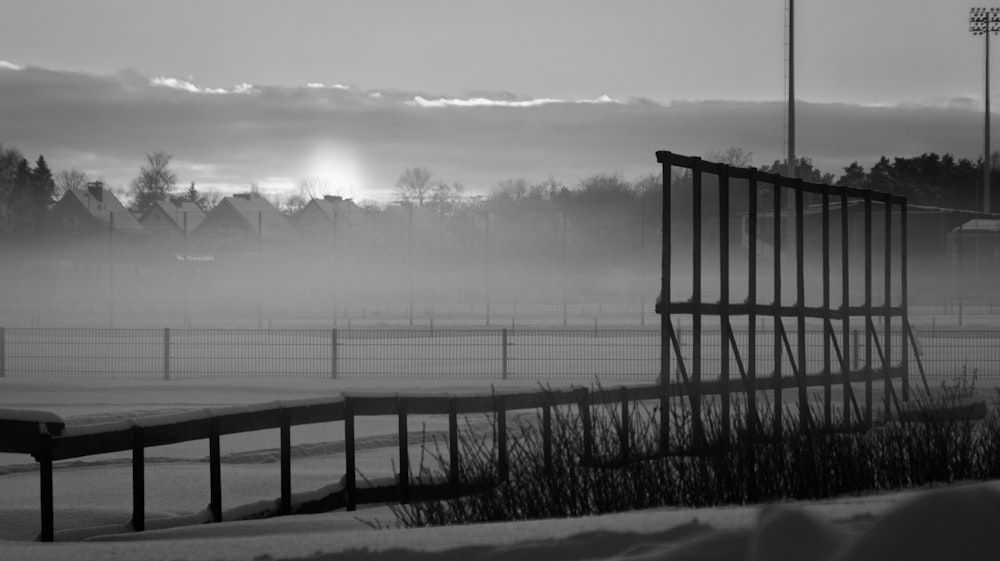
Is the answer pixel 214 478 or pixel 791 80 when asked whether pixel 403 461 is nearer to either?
pixel 214 478

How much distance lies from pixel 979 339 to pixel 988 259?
22411 millimetres

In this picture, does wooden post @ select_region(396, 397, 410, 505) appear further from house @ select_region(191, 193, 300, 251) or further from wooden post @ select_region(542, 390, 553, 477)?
house @ select_region(191, 193, 300, 251)

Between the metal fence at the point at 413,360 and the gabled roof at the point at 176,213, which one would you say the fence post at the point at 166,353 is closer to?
the metal fence at the point at 413,360

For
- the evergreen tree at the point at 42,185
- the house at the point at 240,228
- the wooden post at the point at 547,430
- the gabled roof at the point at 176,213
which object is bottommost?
the wooden post at the point at 547,430

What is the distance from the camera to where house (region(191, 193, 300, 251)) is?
54.9m

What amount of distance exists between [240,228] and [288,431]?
58491mm

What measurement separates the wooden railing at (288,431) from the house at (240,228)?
41.7m

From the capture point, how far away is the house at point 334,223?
49.3 metres

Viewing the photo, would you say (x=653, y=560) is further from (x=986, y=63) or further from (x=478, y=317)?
(x=986, y=63)

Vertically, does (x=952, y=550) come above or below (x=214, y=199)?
below

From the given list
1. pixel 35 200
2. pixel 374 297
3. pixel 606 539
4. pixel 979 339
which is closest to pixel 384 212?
pixel 374 297

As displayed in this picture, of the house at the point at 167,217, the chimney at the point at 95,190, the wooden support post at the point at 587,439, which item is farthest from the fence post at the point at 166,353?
the chimney at the point at 95,190

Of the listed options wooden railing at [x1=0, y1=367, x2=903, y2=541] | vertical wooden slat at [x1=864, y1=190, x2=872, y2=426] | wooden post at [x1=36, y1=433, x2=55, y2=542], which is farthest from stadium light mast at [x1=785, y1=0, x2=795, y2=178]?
wooden post at [x1=36, y1=433, x2=55, y2=542]

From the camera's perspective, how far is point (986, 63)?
49531 millimetres
